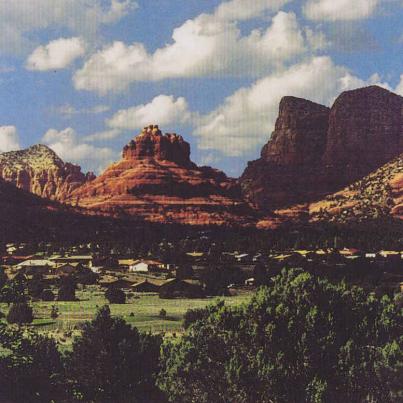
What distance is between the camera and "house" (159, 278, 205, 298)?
7425cm

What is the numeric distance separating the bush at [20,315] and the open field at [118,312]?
825 millimetres

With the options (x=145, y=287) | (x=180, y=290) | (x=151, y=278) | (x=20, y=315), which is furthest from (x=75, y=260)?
(x=20, y=315)

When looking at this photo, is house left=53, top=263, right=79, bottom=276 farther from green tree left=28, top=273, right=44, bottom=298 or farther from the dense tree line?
the dense tree line

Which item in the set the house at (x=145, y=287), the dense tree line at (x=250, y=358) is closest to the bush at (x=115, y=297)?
the house at (x=145, y=287)

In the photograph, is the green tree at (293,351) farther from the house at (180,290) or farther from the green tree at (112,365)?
the house at (180,290)

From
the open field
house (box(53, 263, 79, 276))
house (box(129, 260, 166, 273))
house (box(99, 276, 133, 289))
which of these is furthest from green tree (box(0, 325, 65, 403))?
house (box(129, 260, 166, 273))

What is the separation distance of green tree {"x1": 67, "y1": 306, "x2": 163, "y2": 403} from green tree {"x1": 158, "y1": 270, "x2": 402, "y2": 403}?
122cm

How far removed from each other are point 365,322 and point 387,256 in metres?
81.4

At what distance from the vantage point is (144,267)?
99750 mm

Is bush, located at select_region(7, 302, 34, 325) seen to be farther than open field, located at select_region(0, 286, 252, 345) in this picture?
Yes

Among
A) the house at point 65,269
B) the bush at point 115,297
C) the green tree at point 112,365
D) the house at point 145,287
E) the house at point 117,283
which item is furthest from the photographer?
the house at point 65,269

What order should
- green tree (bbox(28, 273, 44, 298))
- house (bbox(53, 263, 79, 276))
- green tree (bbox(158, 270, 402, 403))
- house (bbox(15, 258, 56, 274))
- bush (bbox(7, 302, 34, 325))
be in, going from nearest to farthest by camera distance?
green tree (bbox(158, 270, 402, 403)) → bush (bbox(7, 302, 34, 325)) → green tree (bbox(28, 273, 44, 298)) → house (bbox(15, 258, 56, 274)) → house (bbox(53, 263, 79, 276))

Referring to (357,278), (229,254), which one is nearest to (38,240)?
(229,254)

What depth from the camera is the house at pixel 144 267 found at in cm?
9832
